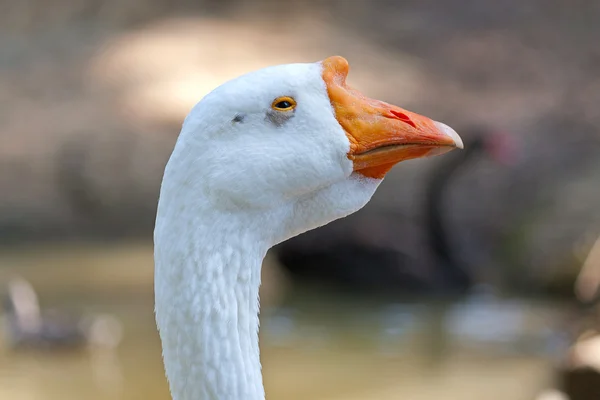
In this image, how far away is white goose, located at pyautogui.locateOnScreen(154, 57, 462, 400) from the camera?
3.71 ft

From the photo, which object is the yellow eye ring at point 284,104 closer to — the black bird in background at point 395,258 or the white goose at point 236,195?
the white goose at point 236,195

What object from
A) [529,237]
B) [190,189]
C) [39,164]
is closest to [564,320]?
[529,237]

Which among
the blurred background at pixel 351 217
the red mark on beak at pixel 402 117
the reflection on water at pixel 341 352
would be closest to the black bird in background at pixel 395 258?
the blurred background at pixel 351 217

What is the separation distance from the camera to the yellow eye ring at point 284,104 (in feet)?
3.80

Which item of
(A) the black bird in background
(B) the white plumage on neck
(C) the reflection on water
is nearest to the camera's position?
(B) the white plumage on neck

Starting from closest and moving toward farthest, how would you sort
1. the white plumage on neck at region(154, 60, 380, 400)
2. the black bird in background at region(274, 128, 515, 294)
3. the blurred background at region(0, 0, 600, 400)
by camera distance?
the white plumage on neck at region(154, 60, 380, 400) < the blurred background at region(0, 0, 600, 400) < the black bird in background at region(274, 128, 515, 294)

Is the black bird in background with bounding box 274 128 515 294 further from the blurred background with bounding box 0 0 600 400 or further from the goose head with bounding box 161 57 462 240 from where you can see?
the goose head with bounding box 161 57 462 240

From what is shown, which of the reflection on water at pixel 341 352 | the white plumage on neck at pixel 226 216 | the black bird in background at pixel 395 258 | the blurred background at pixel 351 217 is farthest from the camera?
the black bird in background at pixel 395 258

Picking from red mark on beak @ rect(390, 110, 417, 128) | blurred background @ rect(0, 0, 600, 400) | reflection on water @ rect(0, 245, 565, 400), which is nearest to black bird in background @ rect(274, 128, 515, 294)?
blurred background @ rect(0, 0, 600, 400)

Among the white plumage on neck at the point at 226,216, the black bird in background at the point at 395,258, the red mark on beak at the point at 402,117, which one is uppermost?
the black bird in background at the point at 395,258

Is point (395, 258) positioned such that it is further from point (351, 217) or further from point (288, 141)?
point (288, 141)

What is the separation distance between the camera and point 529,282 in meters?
7.14

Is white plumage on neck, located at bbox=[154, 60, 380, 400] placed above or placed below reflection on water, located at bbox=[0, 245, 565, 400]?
below

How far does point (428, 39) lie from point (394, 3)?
681 mm
